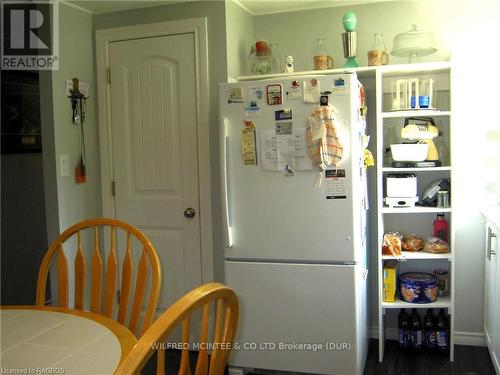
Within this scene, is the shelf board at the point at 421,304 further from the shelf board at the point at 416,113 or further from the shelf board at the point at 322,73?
the shelf board at the point at 322,73

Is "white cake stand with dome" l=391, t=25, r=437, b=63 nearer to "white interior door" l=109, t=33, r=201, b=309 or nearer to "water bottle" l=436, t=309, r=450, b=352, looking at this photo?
"white interior door" l=109, t=33, r=201, b=309

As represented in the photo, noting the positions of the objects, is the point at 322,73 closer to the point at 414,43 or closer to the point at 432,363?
the point at 414,43

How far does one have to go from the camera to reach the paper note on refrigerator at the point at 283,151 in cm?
260

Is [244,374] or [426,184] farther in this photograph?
[426,184]

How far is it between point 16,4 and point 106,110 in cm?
76

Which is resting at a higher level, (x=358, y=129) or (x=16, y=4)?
(x=16, y=4)

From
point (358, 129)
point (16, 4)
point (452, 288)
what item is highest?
point (16, 4)

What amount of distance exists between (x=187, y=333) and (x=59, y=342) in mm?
497

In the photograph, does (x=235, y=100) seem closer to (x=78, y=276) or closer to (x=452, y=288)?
(x=78, y=276)

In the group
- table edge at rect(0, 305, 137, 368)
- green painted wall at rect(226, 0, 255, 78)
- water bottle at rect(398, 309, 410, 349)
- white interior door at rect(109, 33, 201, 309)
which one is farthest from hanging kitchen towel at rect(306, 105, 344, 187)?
table edge at rect(0, 305, 137, 368)

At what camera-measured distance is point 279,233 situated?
2.69 metres

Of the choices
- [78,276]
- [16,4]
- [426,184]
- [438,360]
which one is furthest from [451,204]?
[16,4]

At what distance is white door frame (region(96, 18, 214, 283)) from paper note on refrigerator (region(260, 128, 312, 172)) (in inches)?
19.8

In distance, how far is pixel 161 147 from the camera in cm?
312
